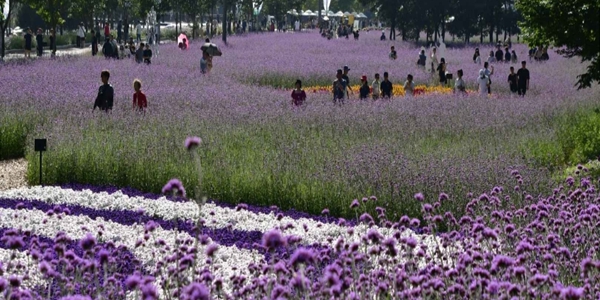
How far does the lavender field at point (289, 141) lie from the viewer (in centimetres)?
1116

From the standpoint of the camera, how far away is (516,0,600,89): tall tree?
1309cm

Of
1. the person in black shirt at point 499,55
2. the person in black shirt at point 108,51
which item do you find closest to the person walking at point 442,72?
the person in black shirt at point 499,55

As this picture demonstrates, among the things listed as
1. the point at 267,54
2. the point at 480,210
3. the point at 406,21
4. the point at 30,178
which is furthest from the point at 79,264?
the point at 406,21

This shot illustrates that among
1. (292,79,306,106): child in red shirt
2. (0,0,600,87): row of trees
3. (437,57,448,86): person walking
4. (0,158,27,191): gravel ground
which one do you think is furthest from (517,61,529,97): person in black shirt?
(0,158,27,191): gravel ground

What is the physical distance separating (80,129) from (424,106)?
25.1ft

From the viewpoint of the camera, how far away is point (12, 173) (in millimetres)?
14195

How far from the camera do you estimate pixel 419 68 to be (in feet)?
117

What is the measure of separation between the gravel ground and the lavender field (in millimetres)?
270

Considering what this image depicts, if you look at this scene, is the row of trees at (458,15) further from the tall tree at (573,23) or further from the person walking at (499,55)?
the person walking at (499,55)

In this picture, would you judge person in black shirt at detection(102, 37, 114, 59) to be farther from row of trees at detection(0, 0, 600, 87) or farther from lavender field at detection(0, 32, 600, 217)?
lavender field at detection(0, 32, 600, 217)

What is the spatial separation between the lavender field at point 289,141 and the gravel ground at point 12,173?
270 mm

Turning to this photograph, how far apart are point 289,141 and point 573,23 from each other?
462 cm

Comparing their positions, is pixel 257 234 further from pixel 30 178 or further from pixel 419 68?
pixel 419 68

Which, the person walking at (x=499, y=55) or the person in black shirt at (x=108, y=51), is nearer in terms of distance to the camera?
the person in black shirt at (x=108, y=51)
